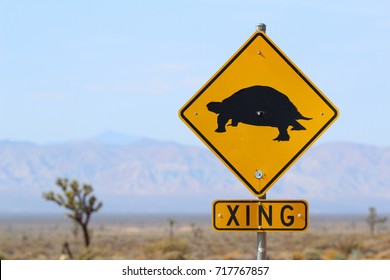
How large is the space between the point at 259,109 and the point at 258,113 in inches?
1.3

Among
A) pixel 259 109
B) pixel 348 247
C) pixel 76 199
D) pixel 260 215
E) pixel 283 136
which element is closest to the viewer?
pixel 260 215

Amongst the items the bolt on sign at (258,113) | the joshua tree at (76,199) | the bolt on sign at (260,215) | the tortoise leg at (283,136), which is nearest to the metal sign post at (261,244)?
the bolt on sign at (260,215)

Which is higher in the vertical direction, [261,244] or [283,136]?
[283,136]

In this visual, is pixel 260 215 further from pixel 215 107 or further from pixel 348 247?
pixel 348 247

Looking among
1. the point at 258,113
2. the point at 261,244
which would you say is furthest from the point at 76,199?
the point at 261,244

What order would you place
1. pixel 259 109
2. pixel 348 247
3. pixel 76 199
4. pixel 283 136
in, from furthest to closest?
pixel 348 247
pixel 76 199
pixel 259 109
pixel 283 136

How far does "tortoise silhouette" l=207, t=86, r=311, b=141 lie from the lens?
646 centimetres

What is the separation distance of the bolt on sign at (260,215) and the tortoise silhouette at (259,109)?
0.53 metres

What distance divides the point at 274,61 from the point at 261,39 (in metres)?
0.21

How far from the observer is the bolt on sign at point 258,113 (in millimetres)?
6434

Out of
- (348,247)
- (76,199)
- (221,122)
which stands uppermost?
(76,199)

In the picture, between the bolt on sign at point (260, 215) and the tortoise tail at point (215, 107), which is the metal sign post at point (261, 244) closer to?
the bolt on sign at point (260, 215)

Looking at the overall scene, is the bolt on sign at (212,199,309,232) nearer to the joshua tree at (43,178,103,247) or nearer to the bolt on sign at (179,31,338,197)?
the bolt on sign at (179,31,338,197)

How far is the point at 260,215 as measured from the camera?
6.35 m
